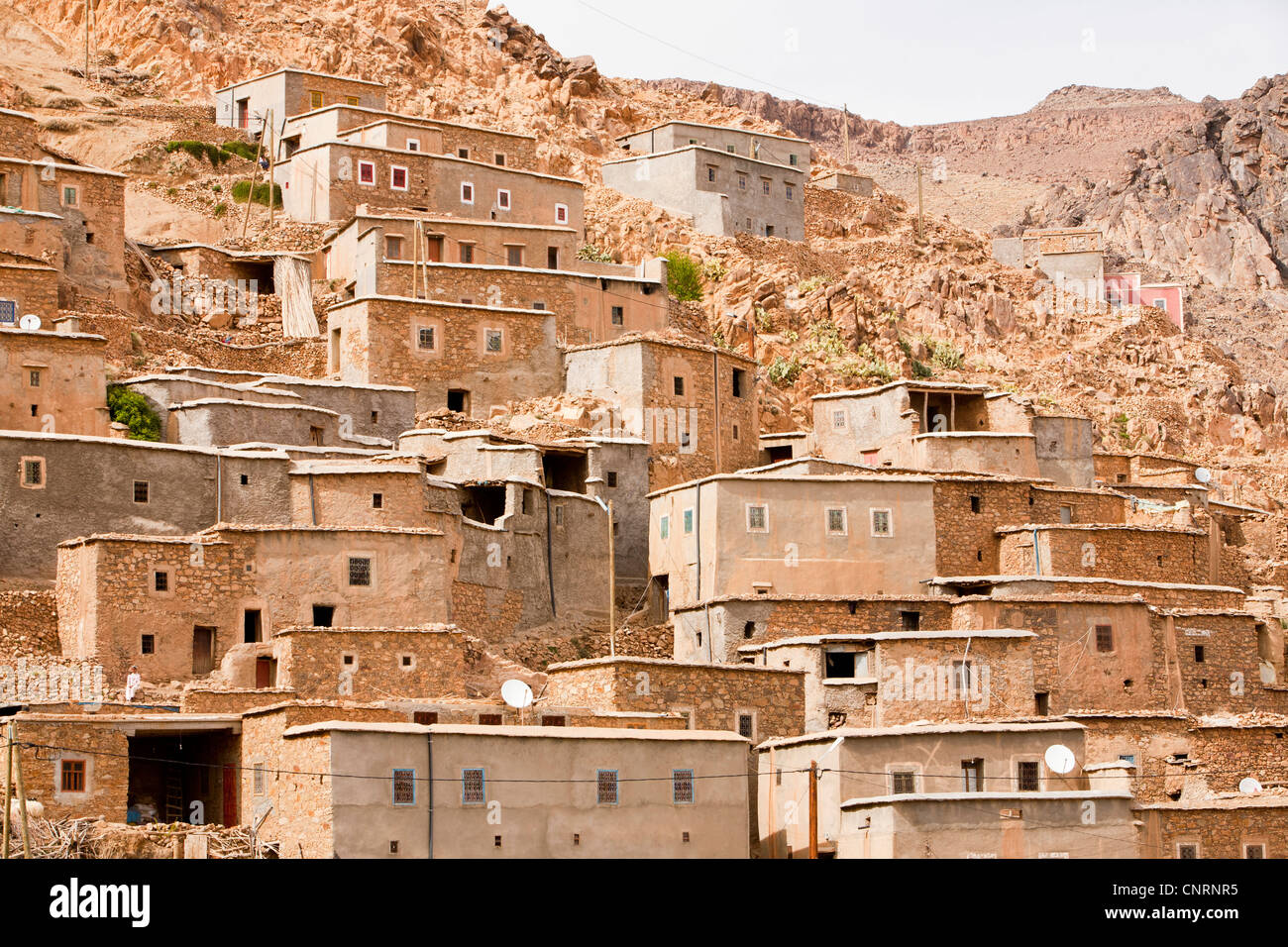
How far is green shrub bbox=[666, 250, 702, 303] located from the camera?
61375mm

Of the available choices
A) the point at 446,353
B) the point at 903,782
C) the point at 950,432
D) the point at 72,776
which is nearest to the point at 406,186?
the point at 446,353

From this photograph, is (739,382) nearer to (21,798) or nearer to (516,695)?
(516,695)

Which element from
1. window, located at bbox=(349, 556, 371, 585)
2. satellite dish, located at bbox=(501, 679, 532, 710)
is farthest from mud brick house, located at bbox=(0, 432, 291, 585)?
satellite dish, located at bbox=(501, 679, 532, 710)

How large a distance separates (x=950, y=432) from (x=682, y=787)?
21.7 meters

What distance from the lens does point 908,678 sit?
1483 inches

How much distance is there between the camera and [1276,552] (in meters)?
53.9

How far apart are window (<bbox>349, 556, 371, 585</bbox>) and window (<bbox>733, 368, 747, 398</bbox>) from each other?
52.1 feet

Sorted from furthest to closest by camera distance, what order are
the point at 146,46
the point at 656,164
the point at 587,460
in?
the point at 146,46
the point at 656,164
the point at 587,460

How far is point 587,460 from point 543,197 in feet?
58.3

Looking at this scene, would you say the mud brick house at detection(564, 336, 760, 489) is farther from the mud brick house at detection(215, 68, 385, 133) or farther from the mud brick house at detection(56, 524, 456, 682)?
the mud brick house at detection(215, 68, 385, 133)

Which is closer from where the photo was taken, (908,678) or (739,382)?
(908,678)

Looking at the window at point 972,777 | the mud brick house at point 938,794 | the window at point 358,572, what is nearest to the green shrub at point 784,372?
the window at point 358,572
